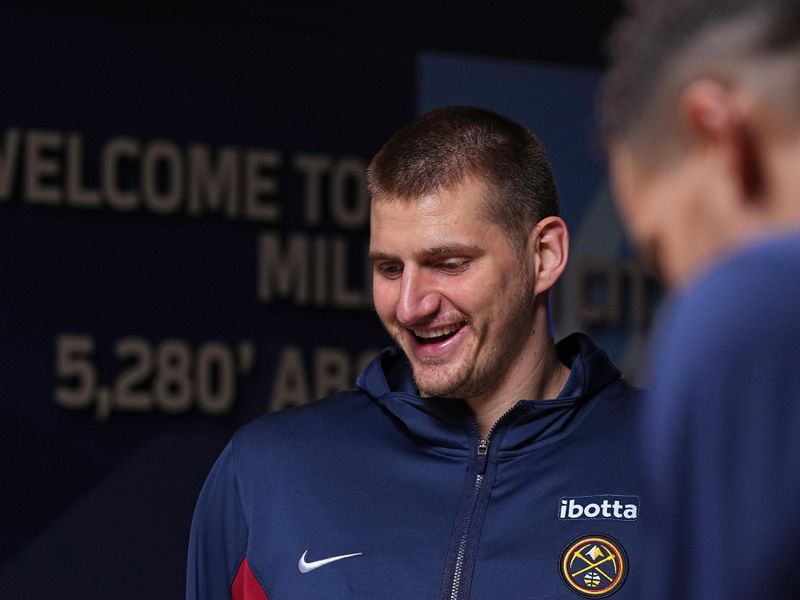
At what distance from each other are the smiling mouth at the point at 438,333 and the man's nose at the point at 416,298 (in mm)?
30

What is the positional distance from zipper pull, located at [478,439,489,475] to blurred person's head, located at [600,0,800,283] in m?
1.40

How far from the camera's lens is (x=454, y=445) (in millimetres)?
2207

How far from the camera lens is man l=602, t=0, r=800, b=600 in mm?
691

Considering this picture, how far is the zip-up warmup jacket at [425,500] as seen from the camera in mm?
2070

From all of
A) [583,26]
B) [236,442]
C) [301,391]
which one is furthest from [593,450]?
[583,26]

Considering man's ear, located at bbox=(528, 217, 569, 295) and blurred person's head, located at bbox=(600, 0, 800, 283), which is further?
man's ear, located at bbox=(528, 217, 569, 295)

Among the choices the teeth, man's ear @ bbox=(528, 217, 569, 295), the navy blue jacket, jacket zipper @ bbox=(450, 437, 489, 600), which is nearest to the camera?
the navy blue jacket

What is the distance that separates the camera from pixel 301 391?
4.02 meters

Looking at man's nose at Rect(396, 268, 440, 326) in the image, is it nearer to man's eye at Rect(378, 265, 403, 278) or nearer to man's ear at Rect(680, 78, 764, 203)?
man's eye at Rect(378, 265, 403, 278)

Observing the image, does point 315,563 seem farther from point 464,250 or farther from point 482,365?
point 464,250

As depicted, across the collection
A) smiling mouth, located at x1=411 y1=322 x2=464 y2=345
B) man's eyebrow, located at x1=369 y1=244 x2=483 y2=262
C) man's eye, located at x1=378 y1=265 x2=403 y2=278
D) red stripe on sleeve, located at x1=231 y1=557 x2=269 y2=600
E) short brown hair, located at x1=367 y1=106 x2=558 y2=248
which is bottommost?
red stripe on sleeve, located at x1=231 y1=557 x2=269 y2=600

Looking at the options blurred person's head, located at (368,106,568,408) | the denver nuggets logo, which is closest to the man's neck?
blurred person's head, located at (368,106,568,408)

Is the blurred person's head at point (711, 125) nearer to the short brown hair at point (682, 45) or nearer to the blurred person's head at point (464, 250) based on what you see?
the short brown hair at point (682, 45)

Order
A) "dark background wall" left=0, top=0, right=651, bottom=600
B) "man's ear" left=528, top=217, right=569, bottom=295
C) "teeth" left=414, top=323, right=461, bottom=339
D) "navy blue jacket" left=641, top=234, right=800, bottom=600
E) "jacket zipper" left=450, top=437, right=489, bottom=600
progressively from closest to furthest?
1. "navy blue jacket" left=641, top=234, right=800, bottom=600
2. "jacket zipper" left=450, top=437, right=489, bottom=600
3. "teeth" left=414, top=323, right=461, bottom=339
4. "man's ear" left=528, top=217, right=569, bottom=295
5. "dark background wall" left=0, top=0, right=651, bottom=600
